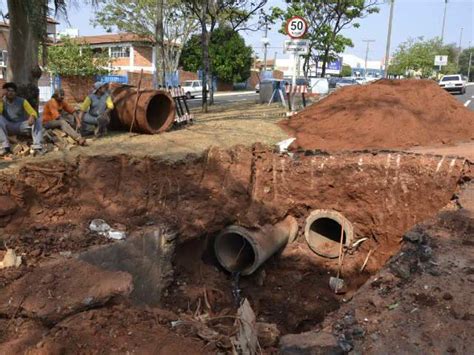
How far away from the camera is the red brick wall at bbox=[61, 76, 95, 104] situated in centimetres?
2381

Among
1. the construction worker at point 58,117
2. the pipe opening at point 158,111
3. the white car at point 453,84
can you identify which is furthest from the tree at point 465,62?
the construction worker at point 58,117

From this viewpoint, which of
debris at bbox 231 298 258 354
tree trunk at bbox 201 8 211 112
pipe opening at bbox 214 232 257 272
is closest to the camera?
debris at bbox 231 298 258 354

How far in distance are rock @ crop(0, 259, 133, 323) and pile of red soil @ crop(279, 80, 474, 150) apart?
18.8ft

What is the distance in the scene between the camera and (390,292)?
4.48 m

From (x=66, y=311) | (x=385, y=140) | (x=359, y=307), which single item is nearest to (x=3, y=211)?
(x=66, y=311)

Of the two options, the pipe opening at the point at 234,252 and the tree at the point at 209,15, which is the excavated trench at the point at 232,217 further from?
the tree at the point at 209,15

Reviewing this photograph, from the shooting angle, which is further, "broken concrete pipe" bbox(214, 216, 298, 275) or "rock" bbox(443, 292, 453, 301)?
"broken concrete pipe" bbox(214, 216, 298, 275)

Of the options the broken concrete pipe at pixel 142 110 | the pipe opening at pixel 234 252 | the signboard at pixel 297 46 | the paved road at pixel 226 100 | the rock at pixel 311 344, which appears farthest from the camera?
the paved road at pixel 226 100

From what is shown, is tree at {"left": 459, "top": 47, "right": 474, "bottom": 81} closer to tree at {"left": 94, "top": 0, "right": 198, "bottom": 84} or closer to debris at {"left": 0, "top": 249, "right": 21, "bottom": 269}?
tree at {"left": 94, "top": 0, "right": 198, "bottom": 84}

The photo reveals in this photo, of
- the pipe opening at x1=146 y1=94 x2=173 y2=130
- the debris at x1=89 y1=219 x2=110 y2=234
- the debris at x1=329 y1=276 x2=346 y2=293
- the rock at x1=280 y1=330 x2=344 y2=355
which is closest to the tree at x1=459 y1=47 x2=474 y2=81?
the pipe opening at x1=146 y1=94 x2=173 y2=130

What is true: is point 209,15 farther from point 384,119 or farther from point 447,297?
point 447,297

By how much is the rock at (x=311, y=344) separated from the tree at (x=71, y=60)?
2266 centimetres

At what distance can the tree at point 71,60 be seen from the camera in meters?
23.6

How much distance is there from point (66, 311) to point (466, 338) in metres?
3.70
